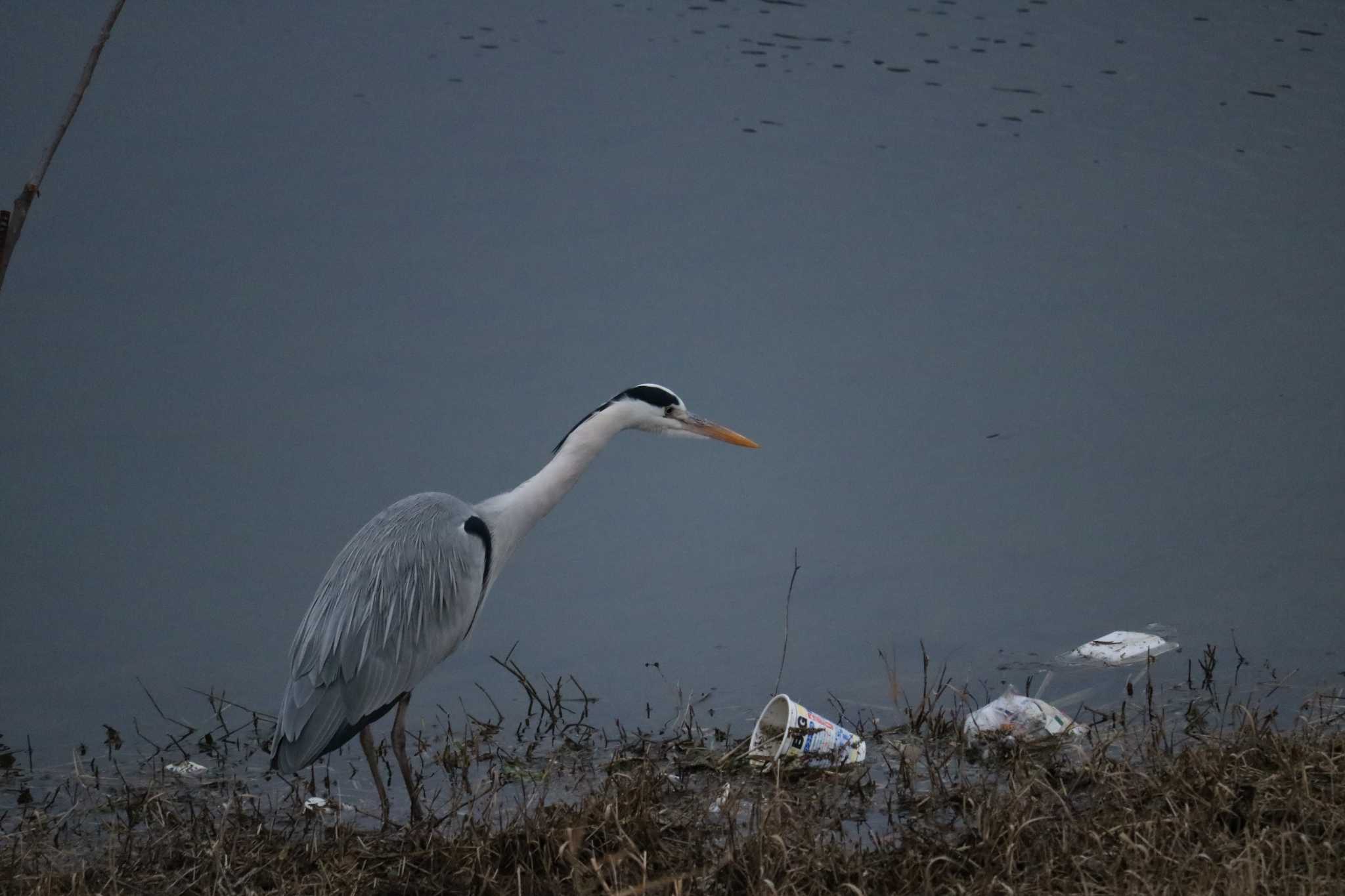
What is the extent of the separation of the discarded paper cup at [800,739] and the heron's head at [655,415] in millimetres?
1111

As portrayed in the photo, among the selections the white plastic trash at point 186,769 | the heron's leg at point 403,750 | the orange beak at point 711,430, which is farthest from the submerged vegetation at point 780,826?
the orange beak at point 711,430

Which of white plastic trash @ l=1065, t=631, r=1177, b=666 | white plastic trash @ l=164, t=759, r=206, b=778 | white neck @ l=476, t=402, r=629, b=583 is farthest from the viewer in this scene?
white plastic trash @ l=1065, t=631, r=1177, b=666

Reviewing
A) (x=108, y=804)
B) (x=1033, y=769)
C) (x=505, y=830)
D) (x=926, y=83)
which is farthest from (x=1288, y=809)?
(x=926, y=83)

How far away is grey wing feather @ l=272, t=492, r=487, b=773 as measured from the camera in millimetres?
4227

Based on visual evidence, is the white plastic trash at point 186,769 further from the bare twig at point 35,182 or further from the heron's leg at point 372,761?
the bare twig at point 35,182

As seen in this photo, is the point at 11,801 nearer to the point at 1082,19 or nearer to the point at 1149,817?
the point at 1149,817

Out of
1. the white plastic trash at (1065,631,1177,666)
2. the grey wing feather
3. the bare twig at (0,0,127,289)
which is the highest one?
the bare twig at (0,0,127,289)

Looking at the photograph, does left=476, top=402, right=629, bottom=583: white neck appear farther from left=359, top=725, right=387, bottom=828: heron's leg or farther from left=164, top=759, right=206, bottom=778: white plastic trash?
left=164, top=759, right=206, bottom=778: white plastic trash

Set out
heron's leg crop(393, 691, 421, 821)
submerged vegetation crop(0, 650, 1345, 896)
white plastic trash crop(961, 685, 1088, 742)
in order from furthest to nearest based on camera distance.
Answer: white plastic trash crop(961, 685, 1088, 742)
heron's leg crop(393, 691, 421, 821)
submerged vegetation crop(0, 650, 1345, 896)

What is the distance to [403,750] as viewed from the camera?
4.34 metres

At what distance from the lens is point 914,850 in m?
3.28

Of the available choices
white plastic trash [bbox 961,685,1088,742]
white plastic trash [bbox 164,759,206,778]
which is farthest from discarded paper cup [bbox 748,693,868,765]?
white plastic trash [bbox 164,759,206,778]

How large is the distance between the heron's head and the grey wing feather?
54 cm

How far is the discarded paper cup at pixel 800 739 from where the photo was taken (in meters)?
4.06
